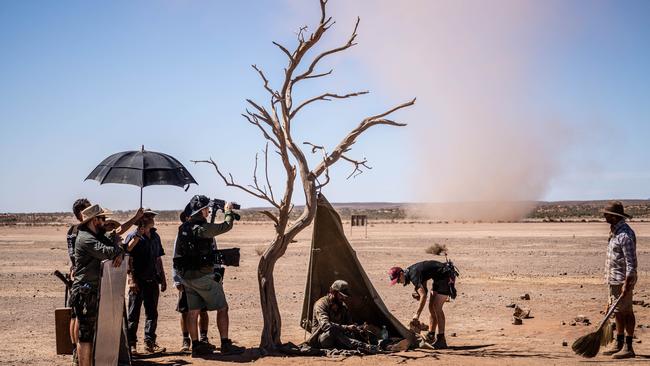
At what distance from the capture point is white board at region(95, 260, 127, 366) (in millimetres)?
8664

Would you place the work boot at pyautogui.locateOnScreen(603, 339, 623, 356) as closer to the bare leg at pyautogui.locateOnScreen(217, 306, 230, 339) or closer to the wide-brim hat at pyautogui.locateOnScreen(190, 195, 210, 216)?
the bare leg at pyautogui.locateOnScreen(217, 306, 230, 339)

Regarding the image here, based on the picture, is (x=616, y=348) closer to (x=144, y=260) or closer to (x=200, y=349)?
(x=200, y=349)

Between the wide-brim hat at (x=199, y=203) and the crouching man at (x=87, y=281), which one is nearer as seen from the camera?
the crouching man at (x=87, y=281)

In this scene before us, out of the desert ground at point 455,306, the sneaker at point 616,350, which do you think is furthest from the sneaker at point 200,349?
the sneaker at point 616,350

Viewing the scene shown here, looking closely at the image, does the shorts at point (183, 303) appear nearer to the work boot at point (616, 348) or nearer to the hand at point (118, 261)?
the hand at point (118, 261)

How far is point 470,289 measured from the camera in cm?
1983

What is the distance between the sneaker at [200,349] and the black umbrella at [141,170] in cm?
213

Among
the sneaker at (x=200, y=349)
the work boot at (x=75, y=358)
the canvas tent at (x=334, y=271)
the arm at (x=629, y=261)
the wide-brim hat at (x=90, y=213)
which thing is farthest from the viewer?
the canvas tent at (x=334, y=271)

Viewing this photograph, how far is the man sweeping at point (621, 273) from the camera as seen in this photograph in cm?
1039

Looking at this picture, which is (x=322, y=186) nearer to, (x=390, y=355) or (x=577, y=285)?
(x=390, y=355)

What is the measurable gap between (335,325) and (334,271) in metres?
1.47

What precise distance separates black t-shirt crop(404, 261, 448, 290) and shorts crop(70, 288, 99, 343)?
452 centimetres

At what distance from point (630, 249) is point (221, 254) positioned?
5389mm

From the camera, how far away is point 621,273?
34.6ft
